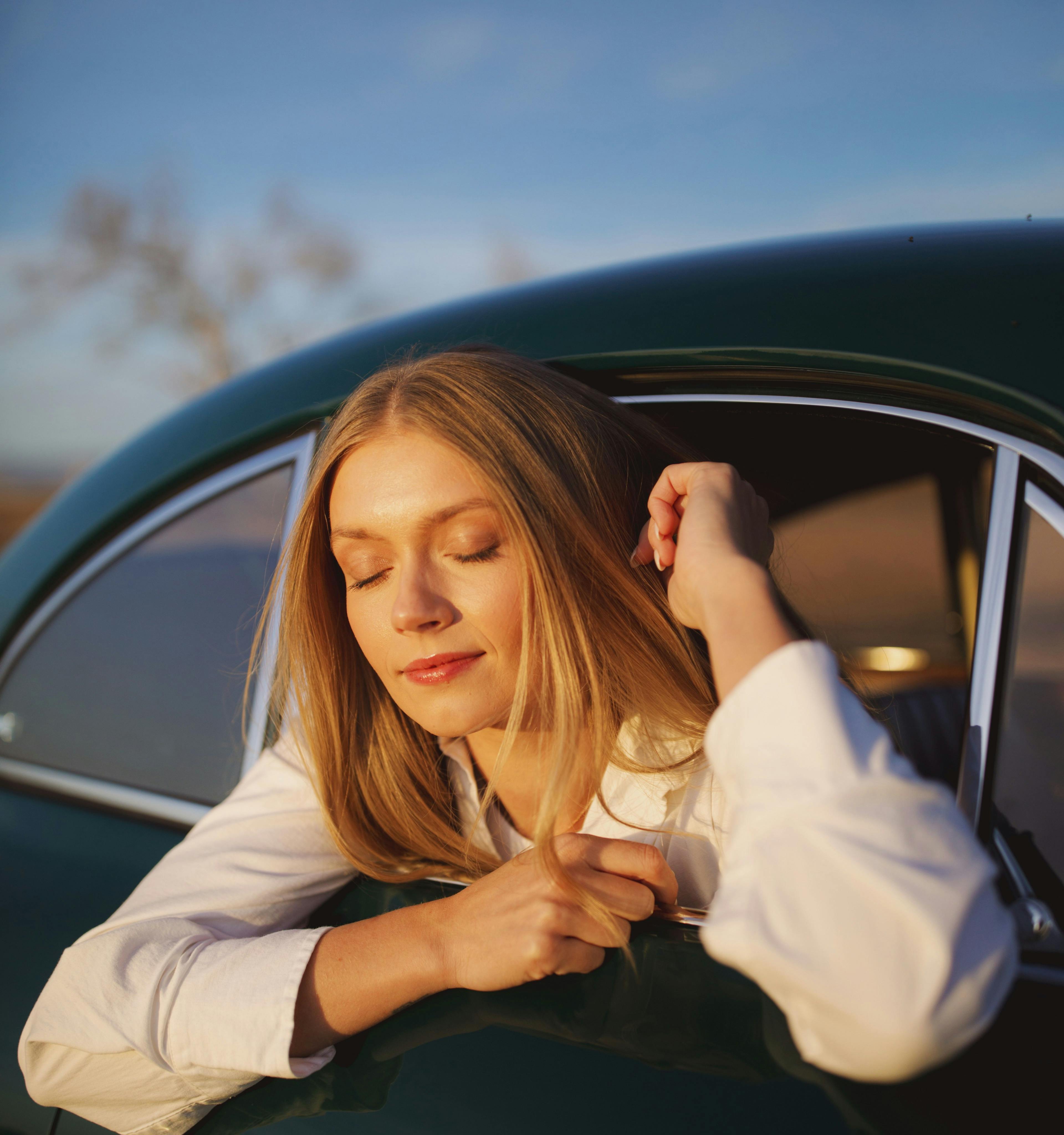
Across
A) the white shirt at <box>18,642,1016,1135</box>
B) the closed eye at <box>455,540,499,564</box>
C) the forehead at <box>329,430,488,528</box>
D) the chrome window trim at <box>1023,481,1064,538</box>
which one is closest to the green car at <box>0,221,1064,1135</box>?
the chrome window trim at <box>1023,481,1064,538</box>

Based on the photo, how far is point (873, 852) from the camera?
870 millimetres

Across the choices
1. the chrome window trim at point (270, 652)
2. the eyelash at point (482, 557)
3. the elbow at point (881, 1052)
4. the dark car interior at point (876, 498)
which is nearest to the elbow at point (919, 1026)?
the elbow at point (881, 1052)

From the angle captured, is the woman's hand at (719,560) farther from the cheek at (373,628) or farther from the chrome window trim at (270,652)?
the chrome window trim at (270,652)

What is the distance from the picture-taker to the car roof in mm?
1278

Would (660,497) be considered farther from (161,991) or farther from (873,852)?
(161,991)

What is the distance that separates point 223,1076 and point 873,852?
101 centimetres

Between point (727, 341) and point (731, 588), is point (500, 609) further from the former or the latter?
point (727, 341)

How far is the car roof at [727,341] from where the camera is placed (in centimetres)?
128

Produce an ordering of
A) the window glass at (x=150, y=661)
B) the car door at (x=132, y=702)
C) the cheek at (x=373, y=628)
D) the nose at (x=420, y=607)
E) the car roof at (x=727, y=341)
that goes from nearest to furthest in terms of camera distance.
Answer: the car roof at (x=727, y=341), the nose at (x=420, y=607), the cheek at (x=373, y=628), the car door at (x=132, y=702), the window glass at (x=150, y=661)

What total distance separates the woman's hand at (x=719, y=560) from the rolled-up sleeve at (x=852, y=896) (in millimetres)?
90

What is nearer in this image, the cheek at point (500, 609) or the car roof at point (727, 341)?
the car roof at point (727, 341)

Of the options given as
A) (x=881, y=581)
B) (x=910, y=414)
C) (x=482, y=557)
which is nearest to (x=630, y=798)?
(x=482, y=557)

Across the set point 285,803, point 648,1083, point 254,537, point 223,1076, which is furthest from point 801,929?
point 254,537

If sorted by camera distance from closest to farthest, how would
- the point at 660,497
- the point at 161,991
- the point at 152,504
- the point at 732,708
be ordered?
the point at 732,708, the point at 161,991, the point at 660,497, the point at 152,504
